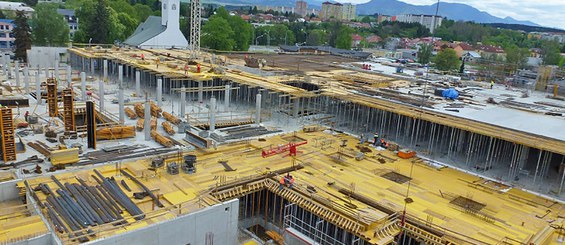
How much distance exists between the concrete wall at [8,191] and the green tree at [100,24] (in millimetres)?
50718

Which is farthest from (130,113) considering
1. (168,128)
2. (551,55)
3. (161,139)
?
(551,55)

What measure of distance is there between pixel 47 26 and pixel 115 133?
4305 centimetres

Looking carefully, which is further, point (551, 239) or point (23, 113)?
point (23, 113)

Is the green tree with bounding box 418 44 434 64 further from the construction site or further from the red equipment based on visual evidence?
the red equipment

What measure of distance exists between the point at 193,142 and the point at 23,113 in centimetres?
1397

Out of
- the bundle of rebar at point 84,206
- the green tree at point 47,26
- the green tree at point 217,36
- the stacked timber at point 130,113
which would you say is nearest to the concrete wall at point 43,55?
→ the green tree at point 47,26

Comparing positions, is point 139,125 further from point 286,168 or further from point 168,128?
point 286,168

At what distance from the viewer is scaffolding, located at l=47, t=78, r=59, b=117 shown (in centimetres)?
2765

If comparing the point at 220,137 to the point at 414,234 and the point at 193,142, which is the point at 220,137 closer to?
the point at 193,142

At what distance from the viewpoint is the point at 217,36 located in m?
68.0

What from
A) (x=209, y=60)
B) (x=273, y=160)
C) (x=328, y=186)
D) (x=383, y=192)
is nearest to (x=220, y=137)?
(x=273, y=160)

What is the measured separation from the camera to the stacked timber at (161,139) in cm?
2464

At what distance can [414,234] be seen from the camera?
54.0 ft

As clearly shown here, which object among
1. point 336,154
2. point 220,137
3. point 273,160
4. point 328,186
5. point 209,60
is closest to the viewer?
point 328,186
